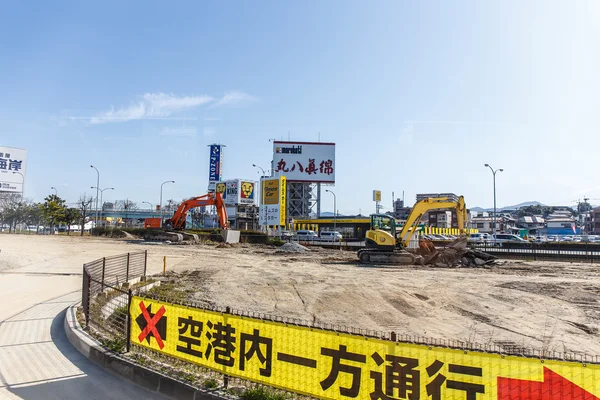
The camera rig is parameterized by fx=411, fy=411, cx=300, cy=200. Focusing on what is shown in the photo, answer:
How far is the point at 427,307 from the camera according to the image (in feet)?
47.0

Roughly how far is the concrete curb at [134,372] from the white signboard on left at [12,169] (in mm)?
61455

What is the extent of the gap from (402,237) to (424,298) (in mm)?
14630

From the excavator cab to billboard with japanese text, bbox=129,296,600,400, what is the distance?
2367 cm

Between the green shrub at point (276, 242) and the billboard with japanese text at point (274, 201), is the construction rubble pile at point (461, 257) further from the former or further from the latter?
the billboard with japanese text at point (274, 201)

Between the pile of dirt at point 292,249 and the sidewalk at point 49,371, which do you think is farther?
the pile of dirt at point 292,249

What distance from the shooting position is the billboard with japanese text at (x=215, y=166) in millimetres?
89281

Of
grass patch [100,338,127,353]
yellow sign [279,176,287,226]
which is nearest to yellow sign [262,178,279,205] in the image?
yellow sign [279,176,287,226]

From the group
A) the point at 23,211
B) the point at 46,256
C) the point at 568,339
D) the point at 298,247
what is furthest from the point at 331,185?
the point at 568,339

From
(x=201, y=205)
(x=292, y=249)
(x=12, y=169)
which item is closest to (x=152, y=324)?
(x=292, y=249)

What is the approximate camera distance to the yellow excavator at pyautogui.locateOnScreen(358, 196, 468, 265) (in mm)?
28828

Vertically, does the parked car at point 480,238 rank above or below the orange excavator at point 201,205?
below

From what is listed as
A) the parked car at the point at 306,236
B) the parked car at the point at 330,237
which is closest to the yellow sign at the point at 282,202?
the parked car at the point at 306,236

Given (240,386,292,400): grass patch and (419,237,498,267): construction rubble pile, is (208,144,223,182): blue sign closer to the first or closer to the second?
(419,237,498,267): construction rubble pile

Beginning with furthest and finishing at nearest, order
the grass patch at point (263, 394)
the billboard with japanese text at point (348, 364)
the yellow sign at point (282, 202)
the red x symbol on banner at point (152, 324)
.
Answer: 1. the yellow sign at point (282, 202)
2. the red x symbol on banner at point (152, 324)
3. the grass patch at point (263, 394)
4. the billboard with japanese text at point (348, 364)
